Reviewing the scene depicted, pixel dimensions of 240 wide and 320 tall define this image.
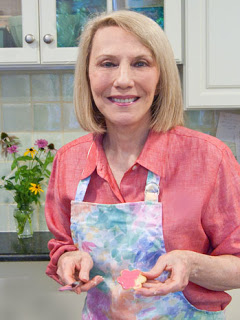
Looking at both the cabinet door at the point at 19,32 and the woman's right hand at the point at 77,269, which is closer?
the woman's right hand at the point at 77,269

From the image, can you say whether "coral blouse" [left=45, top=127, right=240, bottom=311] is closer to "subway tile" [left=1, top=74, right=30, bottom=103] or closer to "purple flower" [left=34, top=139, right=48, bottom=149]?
"purple flower" [left=34, top=139, right=48, bottom=149]

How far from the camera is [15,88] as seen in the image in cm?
221

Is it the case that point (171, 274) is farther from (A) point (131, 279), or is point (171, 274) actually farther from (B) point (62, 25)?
(B) point (62, 25)

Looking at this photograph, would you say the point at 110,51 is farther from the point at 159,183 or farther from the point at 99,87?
the point at 159,183

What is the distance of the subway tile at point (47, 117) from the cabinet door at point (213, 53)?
0.66 meters

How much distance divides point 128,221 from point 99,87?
0.31 m

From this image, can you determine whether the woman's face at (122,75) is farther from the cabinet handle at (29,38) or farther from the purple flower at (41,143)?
the purple flower at (41,143)

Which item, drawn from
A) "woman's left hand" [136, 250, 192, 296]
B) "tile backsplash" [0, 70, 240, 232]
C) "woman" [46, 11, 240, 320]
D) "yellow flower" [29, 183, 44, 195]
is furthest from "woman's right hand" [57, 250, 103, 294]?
"tile backsplash" [0, 70, 240, 232]

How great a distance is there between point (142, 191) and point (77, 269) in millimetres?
224

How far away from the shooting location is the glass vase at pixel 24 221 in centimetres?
205

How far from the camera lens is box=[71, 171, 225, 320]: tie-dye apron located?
3.44 feet

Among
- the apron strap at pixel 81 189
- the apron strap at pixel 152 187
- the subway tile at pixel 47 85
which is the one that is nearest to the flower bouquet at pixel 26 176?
the subway tile at pixel 47 85

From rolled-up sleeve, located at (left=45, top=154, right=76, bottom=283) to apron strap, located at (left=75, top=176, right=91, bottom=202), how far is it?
0.17 ft

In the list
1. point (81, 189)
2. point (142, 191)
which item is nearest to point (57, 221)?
point (81, 189)
